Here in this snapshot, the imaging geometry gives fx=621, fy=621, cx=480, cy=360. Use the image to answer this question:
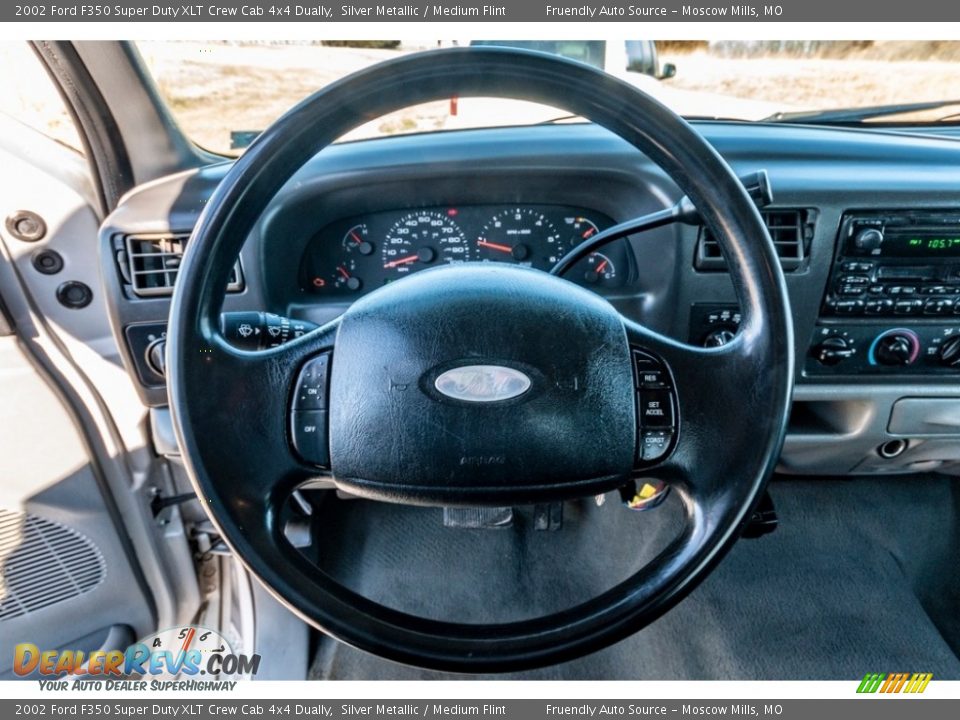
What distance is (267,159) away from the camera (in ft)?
2.40

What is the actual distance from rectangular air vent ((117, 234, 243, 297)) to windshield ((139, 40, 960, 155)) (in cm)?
33

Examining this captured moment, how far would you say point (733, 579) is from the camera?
67.4 inches

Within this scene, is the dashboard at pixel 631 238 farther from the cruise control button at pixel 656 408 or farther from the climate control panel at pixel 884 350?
the cruise control button at pixel 656 408

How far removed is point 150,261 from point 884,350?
5.03ft

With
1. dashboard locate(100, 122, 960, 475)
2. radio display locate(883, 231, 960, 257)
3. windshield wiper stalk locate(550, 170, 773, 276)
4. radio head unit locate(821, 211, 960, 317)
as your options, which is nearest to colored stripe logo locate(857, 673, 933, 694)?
dashboard locate(100, 122, 960, 475)

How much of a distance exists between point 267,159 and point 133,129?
819 mm

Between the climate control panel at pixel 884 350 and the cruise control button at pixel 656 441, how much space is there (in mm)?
707

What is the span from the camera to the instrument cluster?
134 cm

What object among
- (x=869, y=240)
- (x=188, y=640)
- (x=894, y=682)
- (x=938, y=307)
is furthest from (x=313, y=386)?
(x=894, y=682)

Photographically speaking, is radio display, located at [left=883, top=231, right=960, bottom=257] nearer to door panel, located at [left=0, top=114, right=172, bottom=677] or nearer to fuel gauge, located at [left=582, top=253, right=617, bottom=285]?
fuel gauge, located at [left=582, top=253, right=617, bottom=285]

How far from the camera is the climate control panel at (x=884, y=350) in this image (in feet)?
4.26

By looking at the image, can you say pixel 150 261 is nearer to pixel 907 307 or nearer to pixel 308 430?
pixel 308 430

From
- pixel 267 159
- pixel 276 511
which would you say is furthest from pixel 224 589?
pixel 267 159

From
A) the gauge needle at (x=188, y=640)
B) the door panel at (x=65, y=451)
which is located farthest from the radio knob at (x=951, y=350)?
the gauge needle at (x=188, y=640)
